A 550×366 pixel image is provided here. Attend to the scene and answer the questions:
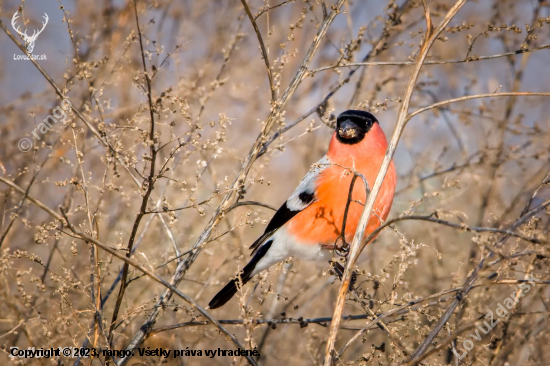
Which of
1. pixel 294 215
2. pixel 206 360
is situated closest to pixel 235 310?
pixel 206 360

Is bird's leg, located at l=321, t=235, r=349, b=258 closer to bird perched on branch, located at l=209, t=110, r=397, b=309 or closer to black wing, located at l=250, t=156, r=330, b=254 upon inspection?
bird perched on branch, located at l=209, t=110, r=397, b=309

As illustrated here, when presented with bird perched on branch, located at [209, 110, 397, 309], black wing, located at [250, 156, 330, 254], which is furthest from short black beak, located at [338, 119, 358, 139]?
black wing, located at [250, 156, 330, 254]

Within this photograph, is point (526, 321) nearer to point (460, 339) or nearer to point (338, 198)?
point (460, 339)

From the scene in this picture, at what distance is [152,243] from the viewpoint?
4074mm

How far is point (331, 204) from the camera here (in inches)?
128

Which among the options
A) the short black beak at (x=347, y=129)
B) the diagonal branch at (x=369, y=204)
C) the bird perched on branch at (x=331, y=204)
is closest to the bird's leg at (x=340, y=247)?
the bird perched on branch at (x=331, y=204)

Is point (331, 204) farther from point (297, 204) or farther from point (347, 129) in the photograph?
point (347, 129)

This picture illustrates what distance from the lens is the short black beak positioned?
3.07 m

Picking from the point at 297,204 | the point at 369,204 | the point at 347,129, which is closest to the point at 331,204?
the point at 297,204

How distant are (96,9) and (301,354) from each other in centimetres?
376

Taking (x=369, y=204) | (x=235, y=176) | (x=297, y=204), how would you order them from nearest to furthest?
(x=369, y=204)
(x=235, y=176)
(x=297, y=204)

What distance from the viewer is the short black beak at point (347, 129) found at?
3.07 metres

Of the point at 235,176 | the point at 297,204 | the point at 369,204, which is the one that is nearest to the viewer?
the point at 369,204

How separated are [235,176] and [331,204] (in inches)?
25.1
